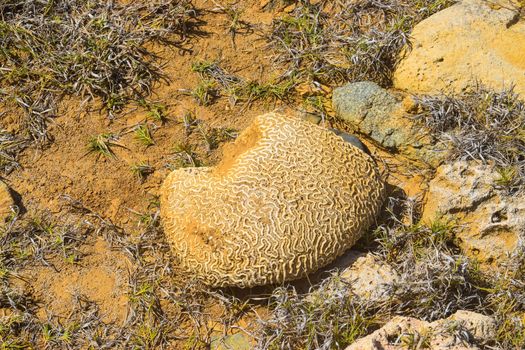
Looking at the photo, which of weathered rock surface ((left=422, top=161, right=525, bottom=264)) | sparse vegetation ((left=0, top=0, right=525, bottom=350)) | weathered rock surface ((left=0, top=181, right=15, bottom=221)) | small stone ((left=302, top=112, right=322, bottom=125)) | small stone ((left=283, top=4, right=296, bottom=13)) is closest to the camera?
sparse vegetation ((left=0, top=0, right=525, bottom=350))

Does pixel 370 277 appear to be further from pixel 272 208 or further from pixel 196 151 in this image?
pixel 196 151

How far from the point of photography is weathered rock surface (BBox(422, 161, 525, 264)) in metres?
3.94

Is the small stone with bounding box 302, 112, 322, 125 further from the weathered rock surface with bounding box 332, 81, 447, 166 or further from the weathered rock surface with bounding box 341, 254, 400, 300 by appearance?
the weathered rock surface with bounding box 341, 254, 400, 300

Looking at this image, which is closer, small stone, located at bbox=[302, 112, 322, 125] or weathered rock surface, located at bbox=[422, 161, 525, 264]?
weathered rock surface, located at bbox=[422, 161, 525, 264]

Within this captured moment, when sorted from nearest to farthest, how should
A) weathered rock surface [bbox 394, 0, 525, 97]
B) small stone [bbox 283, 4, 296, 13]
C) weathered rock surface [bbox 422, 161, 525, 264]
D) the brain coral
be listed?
the brain coral → weathered rock surface [bbox 422, 161, 525, 264] → weathered rock surface [bbox 394, 0, 525, 97] → small stone [bbox 283, 4, 296, 13]

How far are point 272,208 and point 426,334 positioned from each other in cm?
99

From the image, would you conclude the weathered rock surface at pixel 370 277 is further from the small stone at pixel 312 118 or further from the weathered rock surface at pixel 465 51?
the weathered rock surface at pixel 465 51

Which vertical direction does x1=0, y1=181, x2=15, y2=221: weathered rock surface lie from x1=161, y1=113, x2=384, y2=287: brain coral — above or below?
below

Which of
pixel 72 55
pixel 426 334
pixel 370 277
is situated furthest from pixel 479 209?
pixel 72 55

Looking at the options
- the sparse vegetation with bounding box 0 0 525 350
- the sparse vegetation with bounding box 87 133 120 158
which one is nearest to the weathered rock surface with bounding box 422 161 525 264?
the sparse vegetation with bounding box 0 0 525 350

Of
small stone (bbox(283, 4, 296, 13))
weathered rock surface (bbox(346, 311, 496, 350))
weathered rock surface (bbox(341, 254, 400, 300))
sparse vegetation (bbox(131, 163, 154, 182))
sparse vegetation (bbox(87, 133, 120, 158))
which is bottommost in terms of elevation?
weathered rock surface (bbox(341, 254, 400, 300))

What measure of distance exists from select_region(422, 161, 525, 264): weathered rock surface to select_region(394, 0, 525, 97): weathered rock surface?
63 cm

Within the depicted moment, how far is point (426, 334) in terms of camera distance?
3.45m

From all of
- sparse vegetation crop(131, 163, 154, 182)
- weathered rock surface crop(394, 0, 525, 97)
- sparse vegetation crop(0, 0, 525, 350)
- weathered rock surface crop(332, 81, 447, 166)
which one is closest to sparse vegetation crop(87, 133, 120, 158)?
sparse vegetation crop(0, 0, 525, 350)
